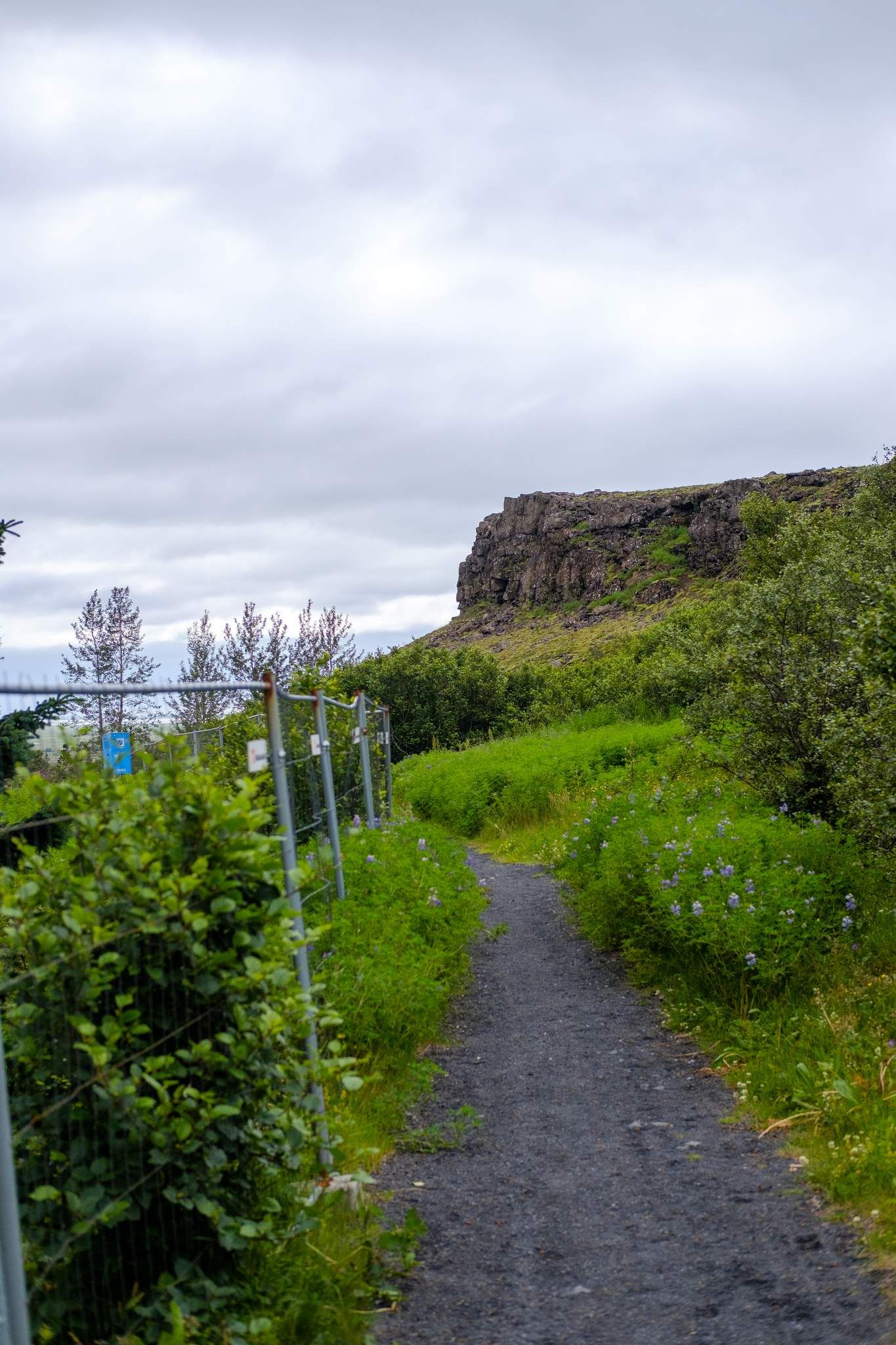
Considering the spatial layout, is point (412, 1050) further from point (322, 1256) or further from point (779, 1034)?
point (322, 1256)

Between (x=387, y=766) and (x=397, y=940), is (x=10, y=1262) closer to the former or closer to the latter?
(x=397, y=940)

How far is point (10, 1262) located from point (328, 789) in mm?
3821

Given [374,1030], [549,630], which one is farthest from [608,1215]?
[549,630]

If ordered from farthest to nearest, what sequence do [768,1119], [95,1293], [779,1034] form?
[779,1034] → [768,1119] → [95,1293]

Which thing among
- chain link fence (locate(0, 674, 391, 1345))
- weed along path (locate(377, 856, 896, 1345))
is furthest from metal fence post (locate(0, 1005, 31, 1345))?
weed along path (locate(377, 856, 896, 1345))

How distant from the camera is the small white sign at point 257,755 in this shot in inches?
151

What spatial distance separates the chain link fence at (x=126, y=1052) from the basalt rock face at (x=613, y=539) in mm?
69343

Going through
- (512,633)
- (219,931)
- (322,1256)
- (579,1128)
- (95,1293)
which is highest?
(512,633)

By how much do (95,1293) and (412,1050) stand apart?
13.3ft

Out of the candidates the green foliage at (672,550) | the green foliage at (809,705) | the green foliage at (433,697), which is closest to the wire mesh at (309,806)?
the green foliage at (809,705)

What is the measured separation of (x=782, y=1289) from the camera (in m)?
4.02

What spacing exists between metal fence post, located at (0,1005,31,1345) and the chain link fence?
0.15 meters

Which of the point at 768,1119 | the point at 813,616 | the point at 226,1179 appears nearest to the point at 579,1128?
the point at 768,1119

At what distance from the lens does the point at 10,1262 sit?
2479mm
